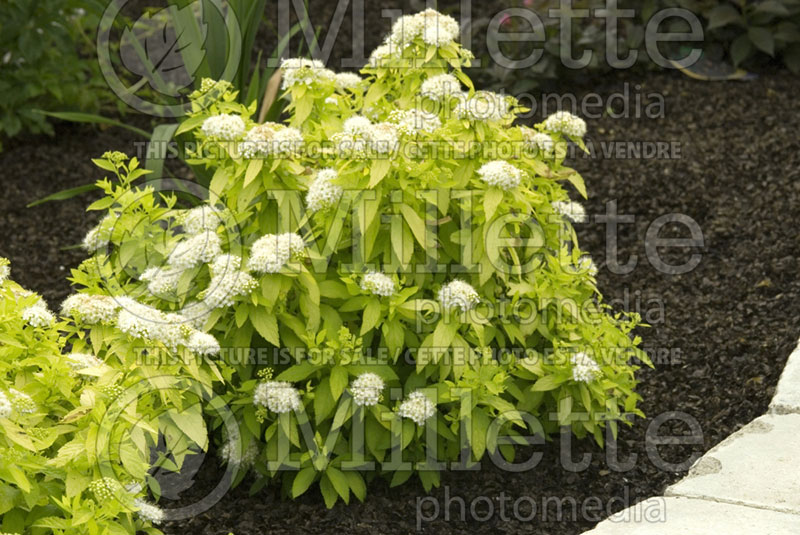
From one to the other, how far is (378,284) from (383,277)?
31mm

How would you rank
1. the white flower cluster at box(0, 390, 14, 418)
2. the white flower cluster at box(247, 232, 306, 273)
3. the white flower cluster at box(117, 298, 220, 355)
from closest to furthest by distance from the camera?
the white flower cluster at box(0, 390, 14, 418) < the white flower cluster at box(117, 298, 220, 355) < the white flower cluster at box(247, 232, 306, 273)

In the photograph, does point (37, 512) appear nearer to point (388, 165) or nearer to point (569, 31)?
point (388, 165)

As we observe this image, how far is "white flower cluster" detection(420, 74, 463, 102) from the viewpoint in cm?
293

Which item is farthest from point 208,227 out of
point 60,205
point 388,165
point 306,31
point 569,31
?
point 569,31

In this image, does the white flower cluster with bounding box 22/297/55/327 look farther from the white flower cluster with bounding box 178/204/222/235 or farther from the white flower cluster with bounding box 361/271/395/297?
the white flower cluster with bounding box 361/271/395/297

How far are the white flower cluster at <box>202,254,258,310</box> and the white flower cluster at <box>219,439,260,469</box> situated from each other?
0.46 meters

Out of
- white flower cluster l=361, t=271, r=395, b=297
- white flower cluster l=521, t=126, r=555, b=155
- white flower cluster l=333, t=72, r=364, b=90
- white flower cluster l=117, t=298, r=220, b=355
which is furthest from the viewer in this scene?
white flower cluster l=333, t=72, r=364, b=90

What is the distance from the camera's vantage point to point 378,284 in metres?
2.70

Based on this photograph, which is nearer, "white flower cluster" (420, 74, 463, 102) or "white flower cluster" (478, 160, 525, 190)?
"white flower cluster" (478, 160, 525, 190)

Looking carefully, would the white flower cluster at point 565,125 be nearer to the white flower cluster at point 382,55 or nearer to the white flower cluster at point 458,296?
the white flower cluster at point 382,55

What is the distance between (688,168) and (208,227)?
9.08 feet

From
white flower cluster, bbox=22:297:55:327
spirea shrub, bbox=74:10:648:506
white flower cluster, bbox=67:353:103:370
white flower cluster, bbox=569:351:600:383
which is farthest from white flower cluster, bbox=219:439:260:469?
white flower cluster, bbox=569:351:600:383

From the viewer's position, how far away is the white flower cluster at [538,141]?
119 inches

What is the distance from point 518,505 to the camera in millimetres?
2965
